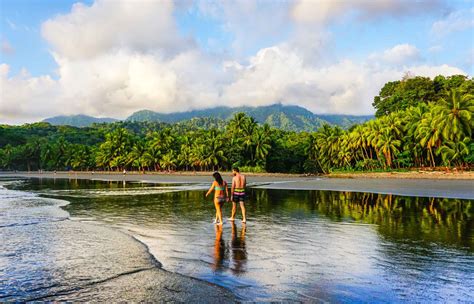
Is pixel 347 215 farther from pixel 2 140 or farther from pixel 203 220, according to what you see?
pixel 2 140

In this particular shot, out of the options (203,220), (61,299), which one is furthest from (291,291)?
(203,220)

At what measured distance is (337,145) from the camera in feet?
238

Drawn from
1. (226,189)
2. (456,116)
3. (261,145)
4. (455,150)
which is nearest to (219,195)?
(226,189)

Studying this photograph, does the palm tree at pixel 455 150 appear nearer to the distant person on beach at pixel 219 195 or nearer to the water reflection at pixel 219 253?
the distant person on beach at pixel 219 195

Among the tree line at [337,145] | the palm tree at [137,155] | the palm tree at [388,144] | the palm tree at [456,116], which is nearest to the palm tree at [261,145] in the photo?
the tree line at [337,145]

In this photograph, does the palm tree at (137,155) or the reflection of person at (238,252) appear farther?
the palm tree at (137,155)

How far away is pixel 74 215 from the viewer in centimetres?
1539

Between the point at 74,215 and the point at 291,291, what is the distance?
12207mm

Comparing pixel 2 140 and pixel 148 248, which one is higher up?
pixel 2 140

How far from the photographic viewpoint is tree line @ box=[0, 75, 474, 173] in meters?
51.5

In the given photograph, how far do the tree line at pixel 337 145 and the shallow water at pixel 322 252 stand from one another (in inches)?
1692

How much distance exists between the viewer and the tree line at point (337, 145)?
51.5 m

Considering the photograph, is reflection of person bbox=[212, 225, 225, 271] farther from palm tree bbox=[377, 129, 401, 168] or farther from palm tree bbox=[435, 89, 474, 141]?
palm tree bbox=[377, 129, 401, 168]

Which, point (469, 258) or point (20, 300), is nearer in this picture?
point (20, 300)
